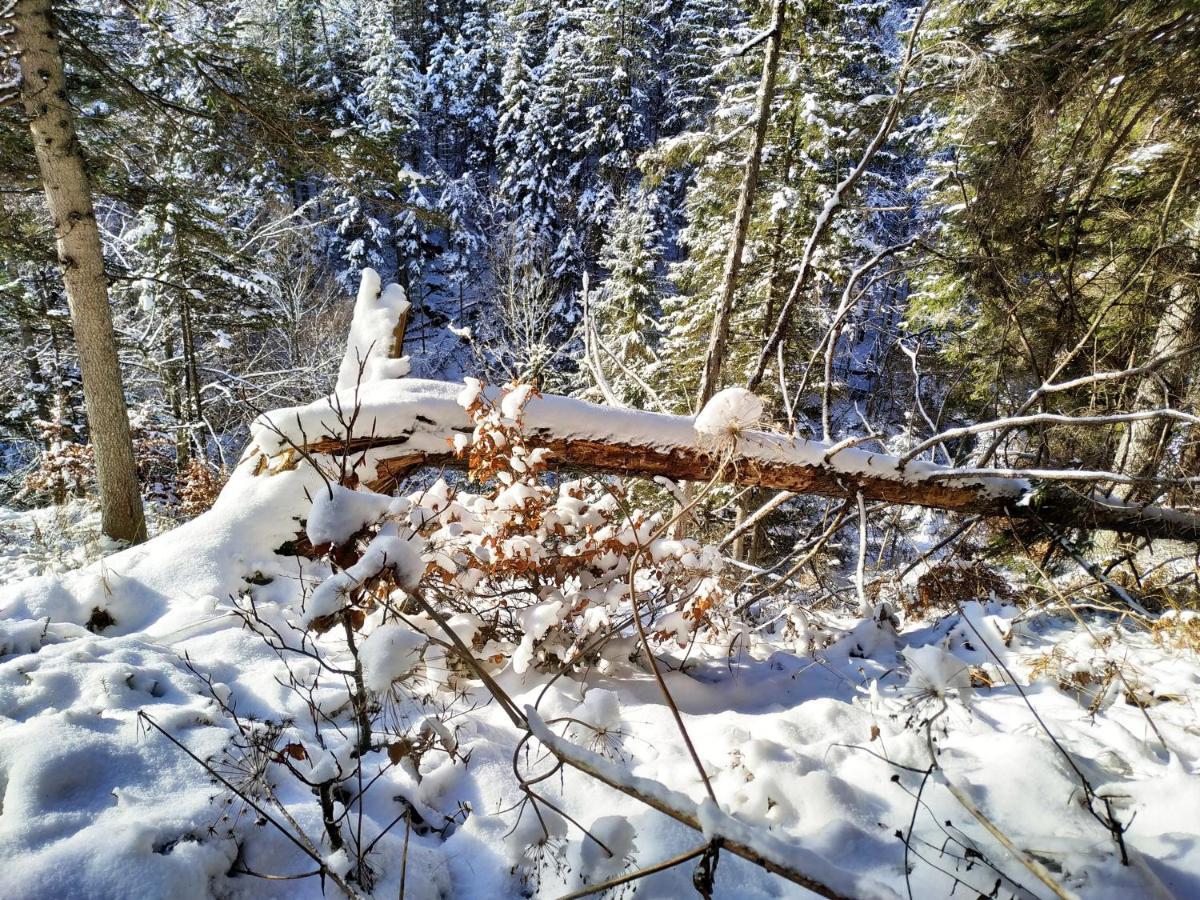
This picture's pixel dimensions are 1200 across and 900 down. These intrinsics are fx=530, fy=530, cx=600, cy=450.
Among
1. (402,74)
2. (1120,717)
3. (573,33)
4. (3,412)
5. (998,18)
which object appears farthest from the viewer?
(573,33)

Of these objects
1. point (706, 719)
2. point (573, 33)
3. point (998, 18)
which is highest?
point (573, 33)

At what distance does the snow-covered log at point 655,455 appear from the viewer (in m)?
2.95

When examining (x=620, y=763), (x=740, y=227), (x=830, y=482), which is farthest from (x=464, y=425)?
(x=740, y=227)

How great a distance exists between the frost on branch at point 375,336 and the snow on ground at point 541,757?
3.74 ft

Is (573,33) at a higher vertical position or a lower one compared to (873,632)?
higher

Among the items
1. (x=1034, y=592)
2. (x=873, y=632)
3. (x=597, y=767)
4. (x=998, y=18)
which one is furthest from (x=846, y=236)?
(x=597, y=767)

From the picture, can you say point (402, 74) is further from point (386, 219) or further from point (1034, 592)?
point (1034, 592)

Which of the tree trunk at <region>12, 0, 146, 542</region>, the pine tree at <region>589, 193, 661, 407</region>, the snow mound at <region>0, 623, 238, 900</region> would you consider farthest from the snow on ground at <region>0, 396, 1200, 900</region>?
the pine tree at <region>589, 193, 661, 407</region>

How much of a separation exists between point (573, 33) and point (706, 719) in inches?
1095

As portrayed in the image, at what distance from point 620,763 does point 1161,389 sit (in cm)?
557

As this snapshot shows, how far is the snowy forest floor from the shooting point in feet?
4.39

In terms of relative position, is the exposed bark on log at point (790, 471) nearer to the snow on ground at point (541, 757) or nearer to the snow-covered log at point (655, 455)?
the snow-covered log at point (655, 455)

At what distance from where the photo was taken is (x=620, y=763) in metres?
1.96

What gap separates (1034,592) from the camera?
12.9ft
